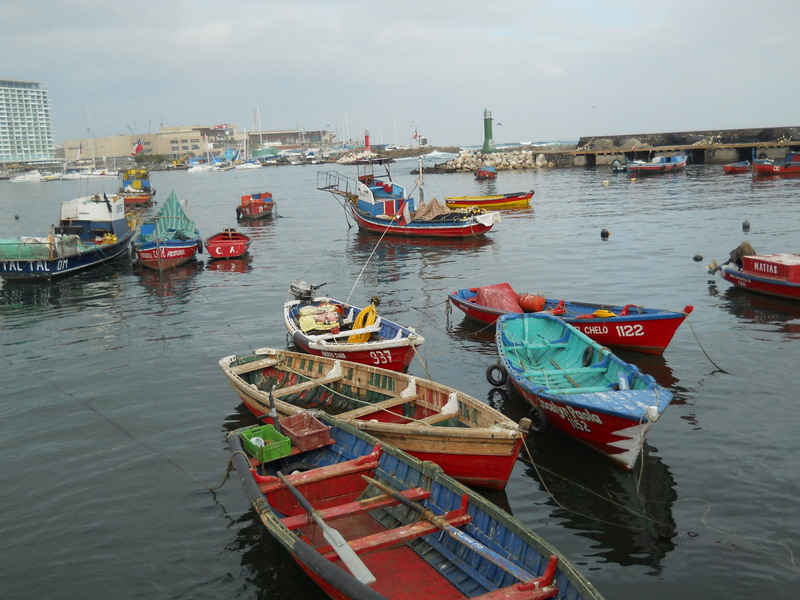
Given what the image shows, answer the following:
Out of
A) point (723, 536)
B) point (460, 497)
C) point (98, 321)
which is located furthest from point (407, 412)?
point (98, 321)

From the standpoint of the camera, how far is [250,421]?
15141 mm

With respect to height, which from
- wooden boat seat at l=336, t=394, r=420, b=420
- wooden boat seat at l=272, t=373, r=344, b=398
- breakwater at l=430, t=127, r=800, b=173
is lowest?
wooden boat seat at l=336, t=394, r=420, b=420

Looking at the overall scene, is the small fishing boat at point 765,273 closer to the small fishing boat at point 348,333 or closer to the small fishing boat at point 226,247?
the small fishing boat at point 348,333

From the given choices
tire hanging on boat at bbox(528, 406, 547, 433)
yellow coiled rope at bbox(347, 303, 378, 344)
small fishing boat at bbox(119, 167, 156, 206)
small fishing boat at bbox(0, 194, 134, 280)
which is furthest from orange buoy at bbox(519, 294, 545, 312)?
small fishing boat at bbox(119, 167, 156, 206)

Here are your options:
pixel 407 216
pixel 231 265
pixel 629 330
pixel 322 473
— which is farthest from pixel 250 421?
pixel 407 216

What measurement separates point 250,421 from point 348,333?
3.72 meters

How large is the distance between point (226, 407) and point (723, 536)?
10.9 m

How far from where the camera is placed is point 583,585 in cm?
680

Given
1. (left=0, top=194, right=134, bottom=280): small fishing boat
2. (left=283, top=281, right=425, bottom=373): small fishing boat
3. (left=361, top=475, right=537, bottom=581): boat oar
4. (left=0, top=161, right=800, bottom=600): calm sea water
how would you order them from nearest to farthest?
(left=361, top=475, right=537, bottom=581): boat oar
(left=0, top=161, right=800, bottom=600): calm sea water
(left=283, top=281, right=425, bottom=373): small fishing boat
(left=0, top=194, right=134, bottom=280): small fishing boat

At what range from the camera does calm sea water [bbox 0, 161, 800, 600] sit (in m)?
9.75

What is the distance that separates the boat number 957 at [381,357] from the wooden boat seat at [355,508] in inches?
252

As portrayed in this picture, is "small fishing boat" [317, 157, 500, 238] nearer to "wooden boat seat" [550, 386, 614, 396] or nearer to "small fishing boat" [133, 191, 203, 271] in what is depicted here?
"small fishing boat" [133, 191, 203, 271]

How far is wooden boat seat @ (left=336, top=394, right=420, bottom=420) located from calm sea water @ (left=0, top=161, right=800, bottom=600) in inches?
95.1

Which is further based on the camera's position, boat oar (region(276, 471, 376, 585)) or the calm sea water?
the calm sea water
